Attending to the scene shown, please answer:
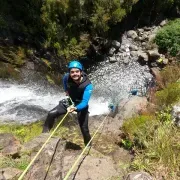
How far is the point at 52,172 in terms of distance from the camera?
4402 millimetres

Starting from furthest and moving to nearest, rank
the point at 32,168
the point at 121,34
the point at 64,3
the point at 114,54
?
the point at 121,34, the point at 114,54, the point at 64,3, the point at 32,168

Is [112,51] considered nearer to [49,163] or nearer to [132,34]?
[132,34]

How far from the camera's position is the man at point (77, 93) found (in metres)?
5.41

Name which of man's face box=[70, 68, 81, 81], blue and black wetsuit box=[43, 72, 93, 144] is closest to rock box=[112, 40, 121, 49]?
blue and black wetsuit box=[43, 72, 93, 144]

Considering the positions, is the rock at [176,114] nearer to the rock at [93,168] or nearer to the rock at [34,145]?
the rock at [93,168]

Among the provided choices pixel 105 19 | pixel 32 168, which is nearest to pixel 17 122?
pixel 32 168

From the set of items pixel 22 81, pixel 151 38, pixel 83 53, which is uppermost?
pixel 151 38

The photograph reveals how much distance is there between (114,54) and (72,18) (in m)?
3.36

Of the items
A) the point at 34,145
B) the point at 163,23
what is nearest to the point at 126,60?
the point at 163,23

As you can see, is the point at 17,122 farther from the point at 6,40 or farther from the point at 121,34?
the point at 121,34

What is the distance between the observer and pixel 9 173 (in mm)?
4113

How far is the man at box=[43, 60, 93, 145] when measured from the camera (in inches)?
213

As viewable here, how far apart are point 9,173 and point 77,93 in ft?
7.17

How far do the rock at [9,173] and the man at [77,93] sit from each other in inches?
61.7
